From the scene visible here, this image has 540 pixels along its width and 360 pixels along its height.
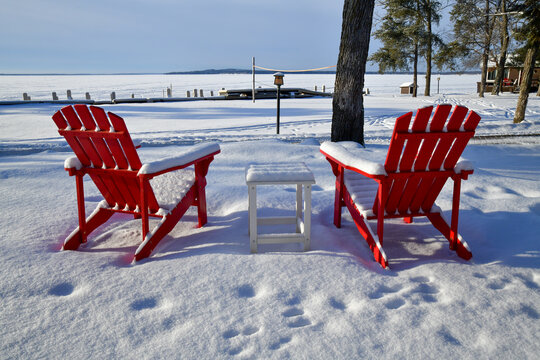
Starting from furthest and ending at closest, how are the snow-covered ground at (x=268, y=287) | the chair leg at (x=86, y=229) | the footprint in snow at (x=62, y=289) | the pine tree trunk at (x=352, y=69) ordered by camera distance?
the pine tree trunk at (x=352, y=69) < the chair leg at (x=86, y=229) < the footprint in snow at (x=62, y=289) < the snow-covered ground at (x=268, y=287)

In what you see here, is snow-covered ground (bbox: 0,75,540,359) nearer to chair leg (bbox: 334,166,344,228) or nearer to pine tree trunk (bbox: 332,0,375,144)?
chair leg (bbox: 334,166,344,228)

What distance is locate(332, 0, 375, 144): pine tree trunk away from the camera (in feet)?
16.1

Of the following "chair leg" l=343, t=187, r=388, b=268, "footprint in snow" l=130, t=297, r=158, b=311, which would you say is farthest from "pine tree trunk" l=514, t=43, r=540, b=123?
"footprint in snow" l=130, t=297, r=158, b=311

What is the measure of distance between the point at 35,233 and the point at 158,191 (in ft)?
3.31

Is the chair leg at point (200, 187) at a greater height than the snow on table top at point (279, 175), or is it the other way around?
the snow on table top at point (279, 175)

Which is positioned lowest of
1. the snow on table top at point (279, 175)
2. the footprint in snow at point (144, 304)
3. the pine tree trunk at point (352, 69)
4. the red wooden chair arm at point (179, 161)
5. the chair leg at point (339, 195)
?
the footprint in snow at point (144, 304)

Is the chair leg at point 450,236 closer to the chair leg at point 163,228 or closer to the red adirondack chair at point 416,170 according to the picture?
the red adirondack chair at point 416,170

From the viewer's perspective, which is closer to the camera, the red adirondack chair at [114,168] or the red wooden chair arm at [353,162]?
the red wooden chair arm at [353,162]

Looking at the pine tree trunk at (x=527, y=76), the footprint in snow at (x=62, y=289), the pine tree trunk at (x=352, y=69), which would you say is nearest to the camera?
the footprint in snow at (x=62, y=289)

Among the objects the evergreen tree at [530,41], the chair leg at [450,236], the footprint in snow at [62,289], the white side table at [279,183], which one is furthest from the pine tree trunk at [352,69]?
the evergreen tree at [530,41]

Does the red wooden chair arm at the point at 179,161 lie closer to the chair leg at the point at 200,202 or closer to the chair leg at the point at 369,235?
the chair leg at the point at 200,202

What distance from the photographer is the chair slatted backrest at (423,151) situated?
95.3 inches

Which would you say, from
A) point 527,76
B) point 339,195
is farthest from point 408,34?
point 339,195

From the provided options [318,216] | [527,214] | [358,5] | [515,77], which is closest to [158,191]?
[318,216]
